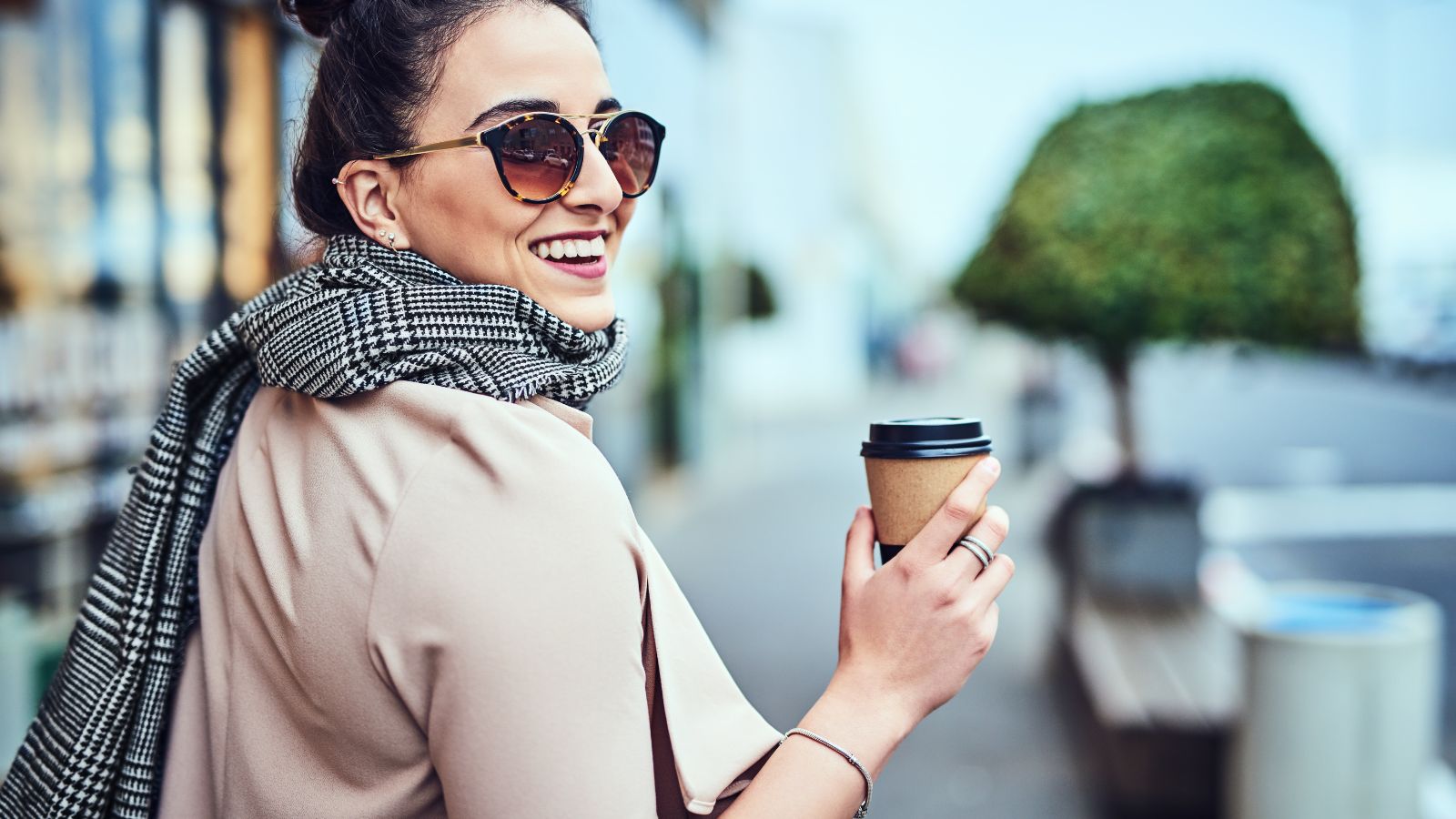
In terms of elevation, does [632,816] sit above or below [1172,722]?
above

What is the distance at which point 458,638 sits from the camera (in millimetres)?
960

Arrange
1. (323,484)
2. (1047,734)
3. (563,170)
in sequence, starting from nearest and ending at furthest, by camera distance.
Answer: (323,484), (563,170), (1047,734)

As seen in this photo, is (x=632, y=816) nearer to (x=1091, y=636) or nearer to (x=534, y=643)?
(x=534, y=643)

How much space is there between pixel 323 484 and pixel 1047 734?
4.57 m

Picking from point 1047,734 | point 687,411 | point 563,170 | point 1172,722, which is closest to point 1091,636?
point 1047,734

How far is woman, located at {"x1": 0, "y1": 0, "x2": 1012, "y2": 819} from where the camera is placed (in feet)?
3.21

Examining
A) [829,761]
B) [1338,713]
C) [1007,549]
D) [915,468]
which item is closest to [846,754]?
[829,761]

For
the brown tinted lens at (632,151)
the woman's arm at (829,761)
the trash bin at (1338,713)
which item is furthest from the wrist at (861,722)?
the trash bin at (1338,713)

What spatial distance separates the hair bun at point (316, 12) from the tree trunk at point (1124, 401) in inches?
216

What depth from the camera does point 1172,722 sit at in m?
4.17

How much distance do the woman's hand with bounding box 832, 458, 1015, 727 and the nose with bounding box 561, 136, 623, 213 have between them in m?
0.50

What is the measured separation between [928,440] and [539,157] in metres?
0.51

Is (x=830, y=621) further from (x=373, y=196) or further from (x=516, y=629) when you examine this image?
(x=516, y=629)

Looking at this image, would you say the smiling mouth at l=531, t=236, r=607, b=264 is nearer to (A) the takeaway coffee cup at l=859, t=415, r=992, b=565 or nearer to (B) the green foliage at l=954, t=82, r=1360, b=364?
(A) the takeaway coffee cup at l=859, t=415, r=992, b=565
